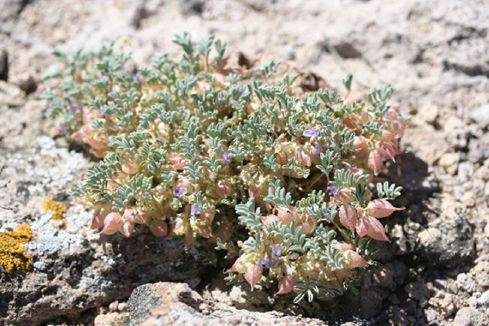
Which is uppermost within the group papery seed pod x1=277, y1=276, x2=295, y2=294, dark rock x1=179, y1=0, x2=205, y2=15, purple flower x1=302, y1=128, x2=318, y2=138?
dark rock x1=179, y1=0, x2=205, y2=15

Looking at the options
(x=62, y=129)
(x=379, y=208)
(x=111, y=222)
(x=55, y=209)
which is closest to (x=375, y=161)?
(x=379, y=208)

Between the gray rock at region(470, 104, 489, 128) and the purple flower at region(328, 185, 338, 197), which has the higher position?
the purple flower at region(328, 185, 338, 197)

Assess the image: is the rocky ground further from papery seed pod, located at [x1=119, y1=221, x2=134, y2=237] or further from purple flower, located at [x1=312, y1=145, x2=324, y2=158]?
purple flower, located at [x1=312, y1=145, x2=324, y2=158]

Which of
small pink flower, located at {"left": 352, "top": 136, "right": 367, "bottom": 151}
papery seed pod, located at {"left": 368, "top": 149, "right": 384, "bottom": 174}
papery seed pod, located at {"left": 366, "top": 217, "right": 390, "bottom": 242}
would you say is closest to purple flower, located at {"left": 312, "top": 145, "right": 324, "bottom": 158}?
small pink flower, located at {"left": 352, "top": 136, "right": 367, "bottom": 151}

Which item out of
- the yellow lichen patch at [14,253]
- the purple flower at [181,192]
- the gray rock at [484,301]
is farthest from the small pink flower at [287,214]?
the yellow lichen patch at [14,253]

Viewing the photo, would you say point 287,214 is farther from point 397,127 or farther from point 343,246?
point 397,127

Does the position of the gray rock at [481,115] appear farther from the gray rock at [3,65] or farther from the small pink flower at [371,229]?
the gray rock at [3,65]
